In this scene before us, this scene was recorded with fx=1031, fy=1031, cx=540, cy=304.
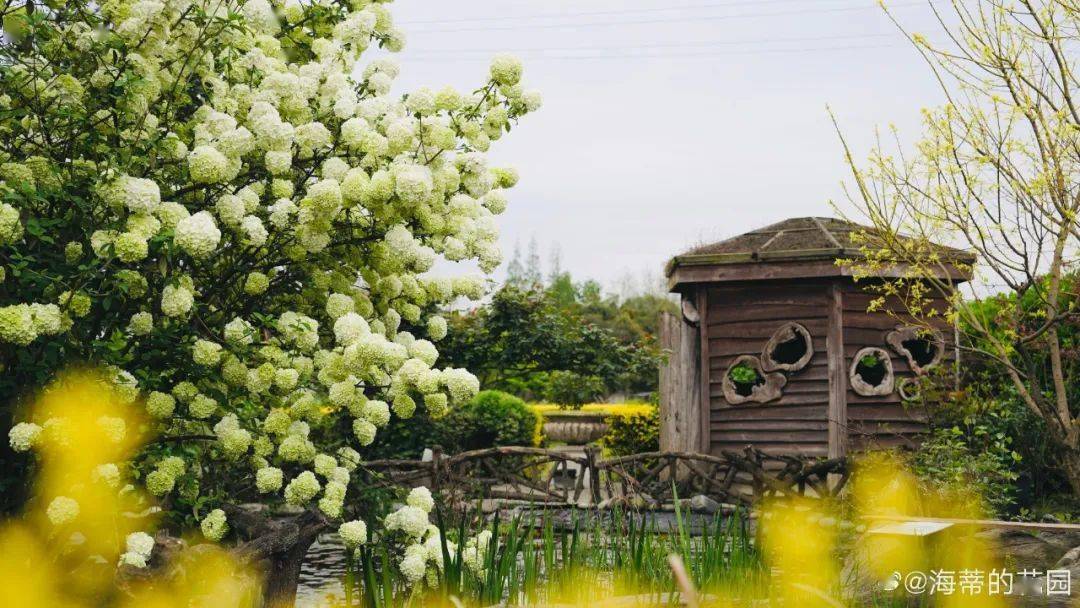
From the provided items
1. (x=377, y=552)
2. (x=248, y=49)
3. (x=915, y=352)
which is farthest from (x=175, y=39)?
(x=915, y=352)

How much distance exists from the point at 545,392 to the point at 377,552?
695 inches

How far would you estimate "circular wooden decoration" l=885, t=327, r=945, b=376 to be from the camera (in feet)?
34.7

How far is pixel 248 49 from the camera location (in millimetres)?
4684

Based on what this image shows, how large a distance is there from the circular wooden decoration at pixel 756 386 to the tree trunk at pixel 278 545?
7246 millimetres

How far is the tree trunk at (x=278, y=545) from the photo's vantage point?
4.08 m

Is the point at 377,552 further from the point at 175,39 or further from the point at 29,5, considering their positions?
the point at 29,5

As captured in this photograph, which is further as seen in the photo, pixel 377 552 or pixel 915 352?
pixel 915 352

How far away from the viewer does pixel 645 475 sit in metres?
10.4

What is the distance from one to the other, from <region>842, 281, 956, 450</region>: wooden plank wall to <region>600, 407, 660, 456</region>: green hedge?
4.06 meters

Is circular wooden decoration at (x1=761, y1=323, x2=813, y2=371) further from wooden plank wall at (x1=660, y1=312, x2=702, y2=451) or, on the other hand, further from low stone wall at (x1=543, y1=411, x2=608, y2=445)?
low stone wall at (x1=543, y1=411, x2=608, y2=445)

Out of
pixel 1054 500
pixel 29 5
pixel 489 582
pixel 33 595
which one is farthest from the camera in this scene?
pixel 1054 500

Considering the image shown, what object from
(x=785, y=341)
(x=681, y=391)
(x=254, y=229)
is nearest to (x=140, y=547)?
(x=254, y=229)

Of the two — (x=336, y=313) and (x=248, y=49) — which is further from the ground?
(x=248, y=49)

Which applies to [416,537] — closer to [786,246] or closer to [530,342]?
[786,246]
